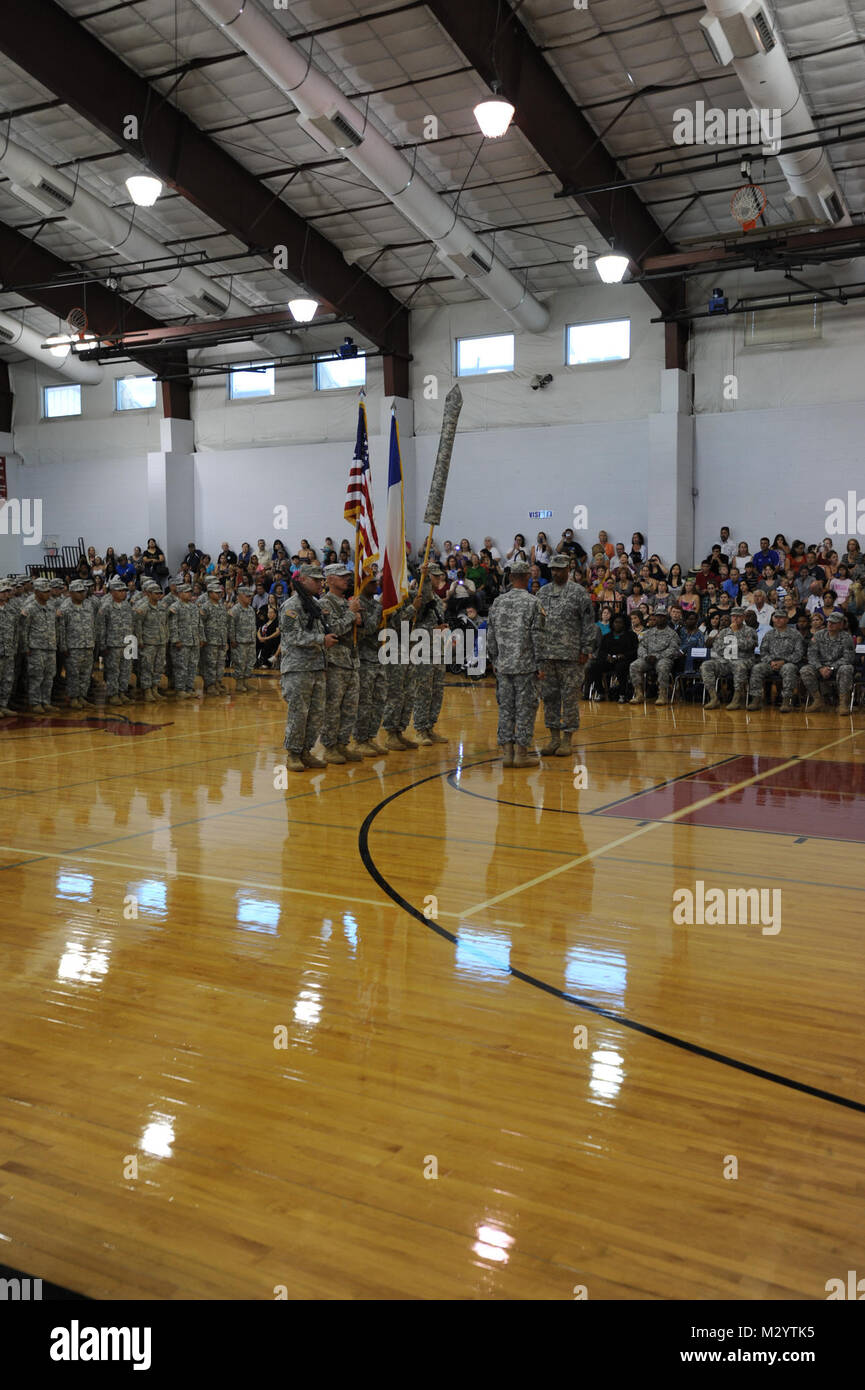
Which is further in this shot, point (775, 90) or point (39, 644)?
point (39, 644)

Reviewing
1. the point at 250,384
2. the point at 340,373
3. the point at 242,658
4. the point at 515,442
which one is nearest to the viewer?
the point at 242,658

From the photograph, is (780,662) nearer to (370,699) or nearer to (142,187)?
(370,699)

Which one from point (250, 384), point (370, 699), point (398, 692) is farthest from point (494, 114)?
point (250, 384)

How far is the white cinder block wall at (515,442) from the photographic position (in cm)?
1889

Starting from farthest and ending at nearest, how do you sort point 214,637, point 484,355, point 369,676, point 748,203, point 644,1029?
point 484,355 → point 214,637 → point 748,203 → point 369,676 → point 644,1029

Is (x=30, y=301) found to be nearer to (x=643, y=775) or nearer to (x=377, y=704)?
(x=377, y=704)

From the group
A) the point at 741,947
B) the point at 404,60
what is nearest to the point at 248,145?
the point at 404,60

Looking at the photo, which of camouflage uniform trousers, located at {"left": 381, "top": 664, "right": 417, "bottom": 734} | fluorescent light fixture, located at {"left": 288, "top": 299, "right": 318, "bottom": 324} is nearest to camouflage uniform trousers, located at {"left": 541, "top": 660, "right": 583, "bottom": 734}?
camouflage uniform trousers, located at {"left": 381, "top": 664, "right": 417, "bottom": 734}

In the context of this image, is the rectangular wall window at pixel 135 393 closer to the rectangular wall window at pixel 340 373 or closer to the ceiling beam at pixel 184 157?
the rectangular wall window at pixel 340 373

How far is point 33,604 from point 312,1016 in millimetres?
10500

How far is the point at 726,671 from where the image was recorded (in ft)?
46.4

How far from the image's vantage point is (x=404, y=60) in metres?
14.4

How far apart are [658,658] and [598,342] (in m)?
8.71

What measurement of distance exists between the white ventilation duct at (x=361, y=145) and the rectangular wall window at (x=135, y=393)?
9867mm
